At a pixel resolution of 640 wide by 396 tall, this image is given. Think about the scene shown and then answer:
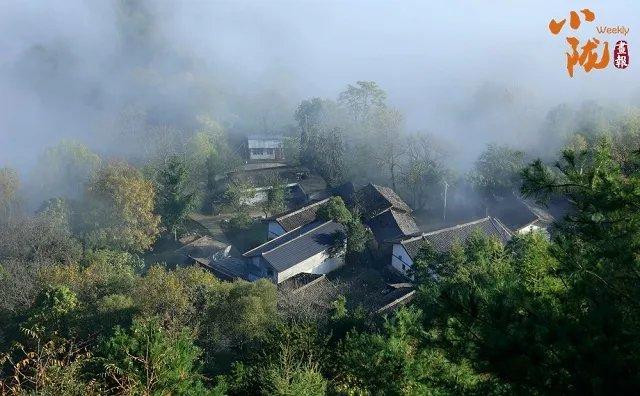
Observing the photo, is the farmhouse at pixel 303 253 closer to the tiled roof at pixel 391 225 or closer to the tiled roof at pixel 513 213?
the tiled roof at pixel 391 225

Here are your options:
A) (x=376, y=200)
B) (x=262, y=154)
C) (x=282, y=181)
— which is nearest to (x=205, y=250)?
(x=282, y=181)

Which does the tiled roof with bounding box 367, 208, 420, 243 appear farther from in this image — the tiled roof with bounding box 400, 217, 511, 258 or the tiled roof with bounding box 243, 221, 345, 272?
the tiled roof with bounding box 400, 217, 511, 258

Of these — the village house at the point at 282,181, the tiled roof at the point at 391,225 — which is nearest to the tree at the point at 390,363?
the tiled roof at the point at 391,225

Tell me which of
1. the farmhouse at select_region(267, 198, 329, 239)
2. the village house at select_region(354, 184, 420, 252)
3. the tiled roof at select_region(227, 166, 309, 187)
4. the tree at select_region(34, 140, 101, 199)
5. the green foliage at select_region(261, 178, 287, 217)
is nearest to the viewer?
the village house at select_region(354, 184, 420, 252)

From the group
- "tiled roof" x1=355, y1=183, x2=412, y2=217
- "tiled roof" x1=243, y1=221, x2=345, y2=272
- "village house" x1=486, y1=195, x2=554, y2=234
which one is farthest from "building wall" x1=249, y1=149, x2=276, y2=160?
"village house" x1=486, y1=195, x2=554, y2=234

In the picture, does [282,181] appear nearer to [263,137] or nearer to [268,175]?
[268,175]

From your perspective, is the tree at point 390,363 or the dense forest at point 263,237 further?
the tree at point 390,363
